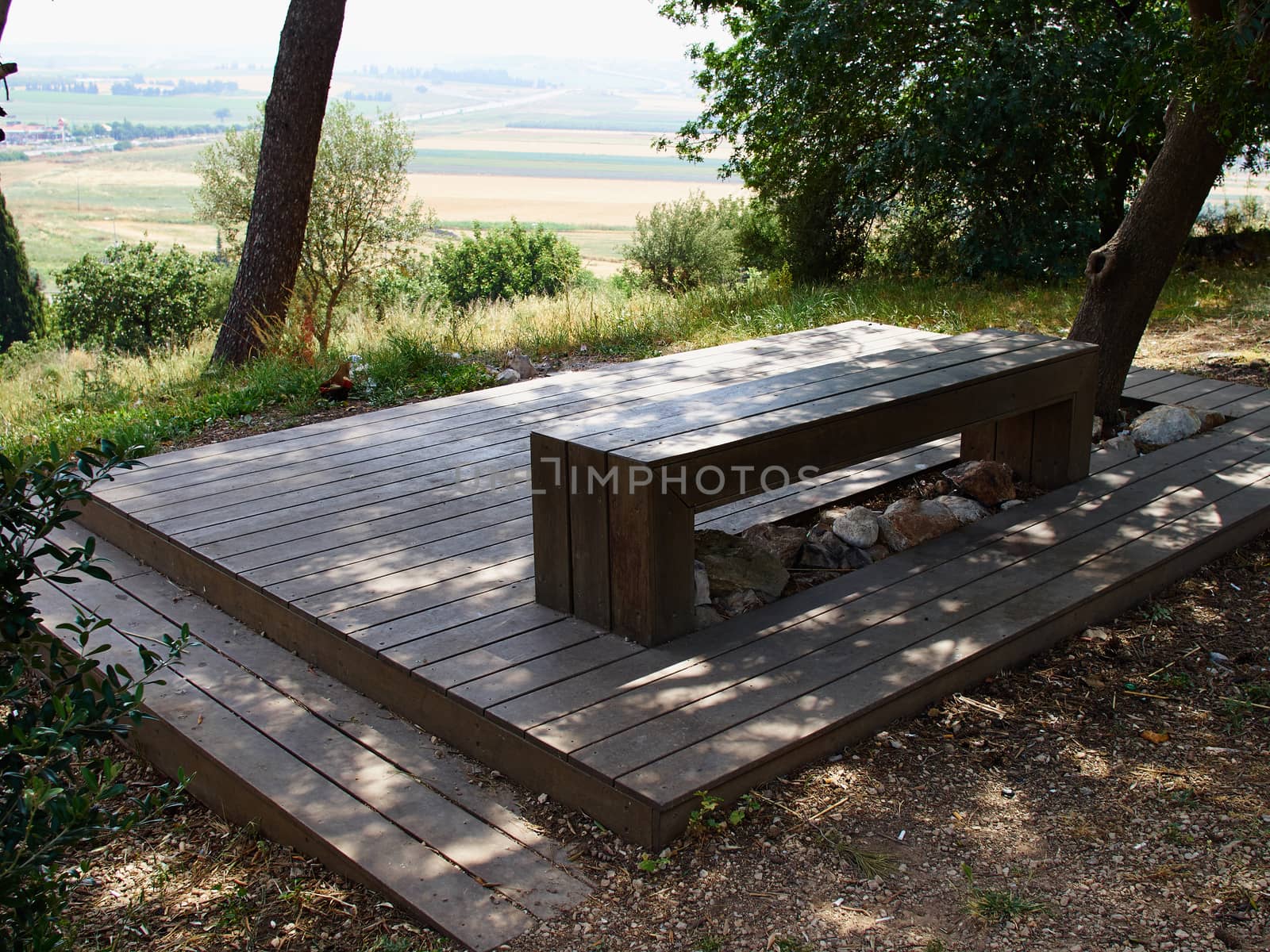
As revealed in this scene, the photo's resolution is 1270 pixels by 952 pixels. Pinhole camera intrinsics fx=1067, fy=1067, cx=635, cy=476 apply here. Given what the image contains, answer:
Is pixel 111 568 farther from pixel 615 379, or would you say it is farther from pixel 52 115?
pixel 52 115

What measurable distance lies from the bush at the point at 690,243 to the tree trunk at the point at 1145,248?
1191 centimetres

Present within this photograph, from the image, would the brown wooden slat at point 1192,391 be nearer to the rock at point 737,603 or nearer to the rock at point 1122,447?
the rock at point 1122,447

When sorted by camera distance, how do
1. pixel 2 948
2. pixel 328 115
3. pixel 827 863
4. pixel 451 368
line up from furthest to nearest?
1. pixel 328 115
2. pixel 451 368
3. pixel 827 863
4. pixel 2 948

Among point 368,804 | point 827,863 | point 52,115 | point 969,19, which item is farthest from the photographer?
point 52,115

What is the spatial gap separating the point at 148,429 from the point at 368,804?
3.42 metres

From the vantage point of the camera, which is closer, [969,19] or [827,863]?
[827,863]

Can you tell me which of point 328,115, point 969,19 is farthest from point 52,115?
point 969,19

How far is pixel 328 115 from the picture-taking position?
15.1m

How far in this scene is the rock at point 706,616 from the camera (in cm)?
311

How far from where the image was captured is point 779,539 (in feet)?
11.9

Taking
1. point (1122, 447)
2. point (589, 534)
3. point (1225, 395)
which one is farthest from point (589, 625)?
point (1225, 395)

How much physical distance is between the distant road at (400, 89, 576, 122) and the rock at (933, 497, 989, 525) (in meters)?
147

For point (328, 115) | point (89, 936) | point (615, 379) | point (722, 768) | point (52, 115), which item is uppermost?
point (52, 115)

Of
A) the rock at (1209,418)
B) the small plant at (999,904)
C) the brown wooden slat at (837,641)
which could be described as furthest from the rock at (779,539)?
the rock at (1209,418)
